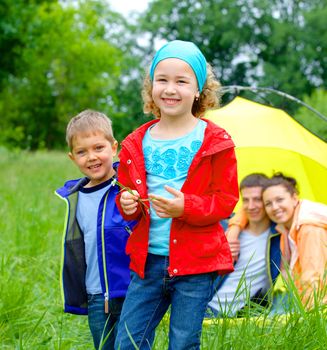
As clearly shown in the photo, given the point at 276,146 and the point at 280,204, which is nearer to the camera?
the point at 280,204

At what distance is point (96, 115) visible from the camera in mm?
2525

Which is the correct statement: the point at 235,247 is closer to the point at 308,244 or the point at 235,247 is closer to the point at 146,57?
the point at 308,244

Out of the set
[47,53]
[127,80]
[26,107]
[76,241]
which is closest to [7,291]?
[76,241]

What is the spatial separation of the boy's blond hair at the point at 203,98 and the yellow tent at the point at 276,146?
86.8 inches

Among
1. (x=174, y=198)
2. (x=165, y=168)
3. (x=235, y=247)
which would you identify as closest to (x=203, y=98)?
(x=165, y=168)

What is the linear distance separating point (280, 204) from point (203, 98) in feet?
4.82

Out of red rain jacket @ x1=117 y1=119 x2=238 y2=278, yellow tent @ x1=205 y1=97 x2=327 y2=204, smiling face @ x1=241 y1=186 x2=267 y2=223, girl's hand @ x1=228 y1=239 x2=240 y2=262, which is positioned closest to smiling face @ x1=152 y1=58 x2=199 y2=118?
red rain jacket @ x1=117 y1=119 x2=238 y2=278

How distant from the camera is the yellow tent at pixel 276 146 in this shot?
4422mm

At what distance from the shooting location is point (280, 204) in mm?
3598

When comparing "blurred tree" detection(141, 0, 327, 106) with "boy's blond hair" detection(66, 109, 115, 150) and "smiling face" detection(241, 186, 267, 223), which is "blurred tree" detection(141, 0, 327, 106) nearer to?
"smiling face" detection(241, 186, 267, 223)

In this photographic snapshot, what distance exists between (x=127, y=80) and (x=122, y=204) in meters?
29.4

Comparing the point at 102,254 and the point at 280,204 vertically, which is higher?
the point at 280,204

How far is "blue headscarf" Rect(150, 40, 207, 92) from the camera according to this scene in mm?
2098

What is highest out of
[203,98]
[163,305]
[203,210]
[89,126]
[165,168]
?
[203,98]
